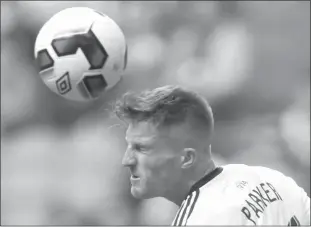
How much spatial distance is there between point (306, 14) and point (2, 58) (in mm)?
5416

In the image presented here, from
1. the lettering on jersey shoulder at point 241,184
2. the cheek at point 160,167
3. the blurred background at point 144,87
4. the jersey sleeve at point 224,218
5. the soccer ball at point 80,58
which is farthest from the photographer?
the blurred background at point 144,87

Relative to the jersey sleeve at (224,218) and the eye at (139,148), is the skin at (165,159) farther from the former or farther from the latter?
the jersey sleeve at (224,218)

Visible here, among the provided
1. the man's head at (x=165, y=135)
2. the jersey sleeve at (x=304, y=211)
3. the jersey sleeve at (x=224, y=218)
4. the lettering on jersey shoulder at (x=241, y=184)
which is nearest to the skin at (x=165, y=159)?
the man's head at (x=165, y=135)

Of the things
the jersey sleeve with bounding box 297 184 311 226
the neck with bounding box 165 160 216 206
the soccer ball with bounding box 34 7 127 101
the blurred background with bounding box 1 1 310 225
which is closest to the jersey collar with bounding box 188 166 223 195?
the neck with bounding box 165 160 216 206

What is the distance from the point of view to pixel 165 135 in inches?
123

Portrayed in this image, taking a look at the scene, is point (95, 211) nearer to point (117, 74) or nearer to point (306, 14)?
point (306, 14)

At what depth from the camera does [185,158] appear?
3188 mm

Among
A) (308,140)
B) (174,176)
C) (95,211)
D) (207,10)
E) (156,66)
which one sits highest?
(174,176)

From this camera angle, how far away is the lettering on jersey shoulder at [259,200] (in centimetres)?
292

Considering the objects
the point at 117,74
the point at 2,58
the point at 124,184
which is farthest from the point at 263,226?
the point at 2,58

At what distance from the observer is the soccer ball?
4.69m

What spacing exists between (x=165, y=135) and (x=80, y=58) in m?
1.73

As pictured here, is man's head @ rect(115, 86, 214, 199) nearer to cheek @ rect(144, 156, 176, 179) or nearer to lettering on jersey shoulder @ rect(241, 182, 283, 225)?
cheek @ rect(144, 156, 176, 179)

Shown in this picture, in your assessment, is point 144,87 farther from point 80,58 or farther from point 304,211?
point 304,211
